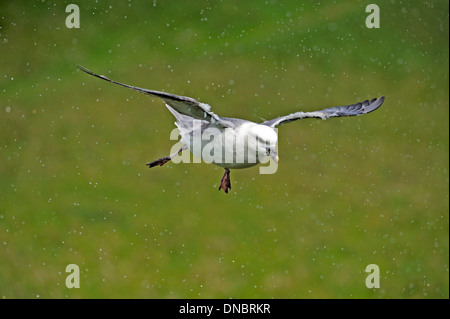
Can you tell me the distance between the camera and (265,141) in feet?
10.5

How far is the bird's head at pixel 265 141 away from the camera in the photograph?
319cm

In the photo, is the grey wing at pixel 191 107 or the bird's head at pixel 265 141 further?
the bird's head at pixel 265 141

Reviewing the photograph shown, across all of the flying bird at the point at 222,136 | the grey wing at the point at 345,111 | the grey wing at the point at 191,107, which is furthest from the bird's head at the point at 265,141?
the grey wing at the point at 345,111

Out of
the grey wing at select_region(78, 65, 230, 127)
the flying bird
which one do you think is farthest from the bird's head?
the grey wing at select_region(78, 65, 230, 127)

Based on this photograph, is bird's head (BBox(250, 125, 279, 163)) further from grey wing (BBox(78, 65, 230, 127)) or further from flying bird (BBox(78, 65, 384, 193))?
grey wing (BBox(78, 65, 230, 127))

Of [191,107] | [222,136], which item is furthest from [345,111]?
[191,107]

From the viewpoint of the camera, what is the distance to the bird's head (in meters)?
3.19

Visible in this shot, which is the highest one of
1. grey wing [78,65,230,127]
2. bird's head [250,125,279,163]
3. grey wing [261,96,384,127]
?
grey wing [261,96,384,127]

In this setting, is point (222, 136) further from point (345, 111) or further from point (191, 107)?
point (345, 111)

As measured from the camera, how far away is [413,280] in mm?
7207

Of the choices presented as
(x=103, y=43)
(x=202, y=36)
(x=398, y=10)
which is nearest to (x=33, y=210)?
(x=103, y=43)

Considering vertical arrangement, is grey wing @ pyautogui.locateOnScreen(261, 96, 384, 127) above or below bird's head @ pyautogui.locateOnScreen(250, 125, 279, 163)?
above

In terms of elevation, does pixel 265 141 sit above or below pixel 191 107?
below

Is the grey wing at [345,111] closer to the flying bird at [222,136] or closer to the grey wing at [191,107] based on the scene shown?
the flying bird at [222,136]
